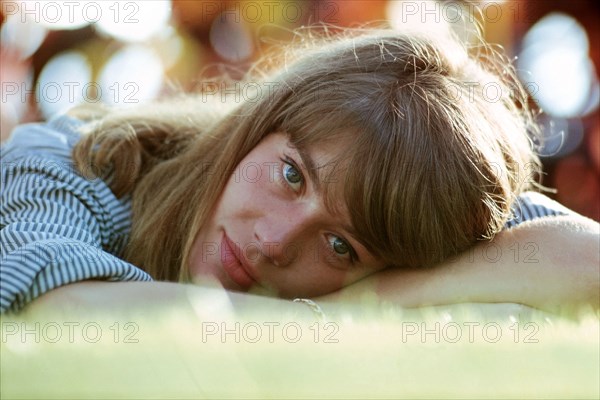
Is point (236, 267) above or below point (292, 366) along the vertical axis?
below

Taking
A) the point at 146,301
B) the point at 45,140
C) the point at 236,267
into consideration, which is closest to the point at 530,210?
the point at 236,267

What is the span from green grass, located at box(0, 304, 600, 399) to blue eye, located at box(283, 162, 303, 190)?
0.65 meters

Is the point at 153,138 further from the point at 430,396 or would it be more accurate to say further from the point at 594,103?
the point at 594,103

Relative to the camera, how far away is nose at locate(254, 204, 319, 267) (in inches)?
51.1

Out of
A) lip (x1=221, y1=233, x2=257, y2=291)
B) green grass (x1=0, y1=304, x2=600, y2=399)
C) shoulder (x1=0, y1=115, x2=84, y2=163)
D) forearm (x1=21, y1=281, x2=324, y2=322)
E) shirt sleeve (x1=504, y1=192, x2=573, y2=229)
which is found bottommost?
lip (x1=221, y1=233, x2=257, y2=291)

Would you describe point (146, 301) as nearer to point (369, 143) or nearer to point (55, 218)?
point (55, 218)

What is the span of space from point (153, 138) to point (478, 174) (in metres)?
0.80

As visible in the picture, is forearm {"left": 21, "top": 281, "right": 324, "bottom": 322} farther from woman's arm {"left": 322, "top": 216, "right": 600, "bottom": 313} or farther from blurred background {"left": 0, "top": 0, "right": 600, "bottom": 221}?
blurred background {"left": 0, "top": 0, "right": 600, "bottom": 221}

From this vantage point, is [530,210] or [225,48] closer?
[530,210]

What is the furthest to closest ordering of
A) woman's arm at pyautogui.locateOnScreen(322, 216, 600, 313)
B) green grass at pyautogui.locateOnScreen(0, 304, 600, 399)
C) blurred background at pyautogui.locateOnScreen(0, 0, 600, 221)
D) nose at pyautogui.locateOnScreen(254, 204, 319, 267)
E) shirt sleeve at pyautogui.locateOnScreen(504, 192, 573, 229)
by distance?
blurred background at pyautogui.locateOnScreen(0, 0, 600, 221) < shirt sleeve at pyautogui.locateOnScreen(504, 192, 573, 229) < nose at pyautogui.locateOnScreen(254, 204, 319, 267) < woman's arm at pyautogui.locateOnScreen(322, 216, 600, 313) < green grass at pyautogui.locateOnScreen(0, 304, 600, 399)

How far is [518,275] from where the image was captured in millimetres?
1187

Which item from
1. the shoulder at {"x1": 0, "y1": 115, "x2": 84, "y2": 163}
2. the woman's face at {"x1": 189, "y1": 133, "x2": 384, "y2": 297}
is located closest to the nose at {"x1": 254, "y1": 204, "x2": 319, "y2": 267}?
the woman's face at {"x1": 189, "y1": 133, "x2": 384, "y2": 297}

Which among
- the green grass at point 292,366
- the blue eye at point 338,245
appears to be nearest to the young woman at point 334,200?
the blue eye at point 338,245

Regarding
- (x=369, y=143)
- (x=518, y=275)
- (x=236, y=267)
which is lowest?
(x=236, y=267)
